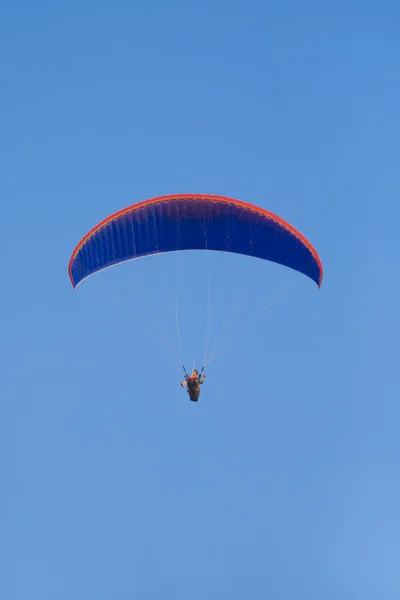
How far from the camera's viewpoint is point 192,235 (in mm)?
27219

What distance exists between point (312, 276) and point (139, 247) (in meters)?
5.48

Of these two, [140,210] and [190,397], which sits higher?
[140,210]

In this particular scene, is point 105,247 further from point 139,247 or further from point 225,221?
point 225,221

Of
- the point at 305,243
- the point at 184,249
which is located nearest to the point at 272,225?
the point at 305,243

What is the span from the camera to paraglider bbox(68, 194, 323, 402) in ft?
85.1

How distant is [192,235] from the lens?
27.2 meters

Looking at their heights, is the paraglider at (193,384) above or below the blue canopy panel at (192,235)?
below

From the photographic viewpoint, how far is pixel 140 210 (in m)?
26.0

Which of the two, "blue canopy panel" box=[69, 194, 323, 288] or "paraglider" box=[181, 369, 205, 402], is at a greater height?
"blue canopy panel" box=[69, 194, 323, 288]

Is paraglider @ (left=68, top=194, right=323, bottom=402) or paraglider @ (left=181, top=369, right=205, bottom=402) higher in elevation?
paraglider @ (left=68, top=194, right=323, bottom=402)

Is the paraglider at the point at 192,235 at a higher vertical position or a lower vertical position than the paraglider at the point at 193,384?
higher

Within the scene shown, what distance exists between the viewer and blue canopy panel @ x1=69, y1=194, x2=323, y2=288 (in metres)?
26.0

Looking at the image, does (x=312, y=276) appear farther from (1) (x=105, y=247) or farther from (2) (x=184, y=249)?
(1) (x=105, y=247)

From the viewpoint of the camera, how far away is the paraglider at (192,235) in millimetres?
25953
